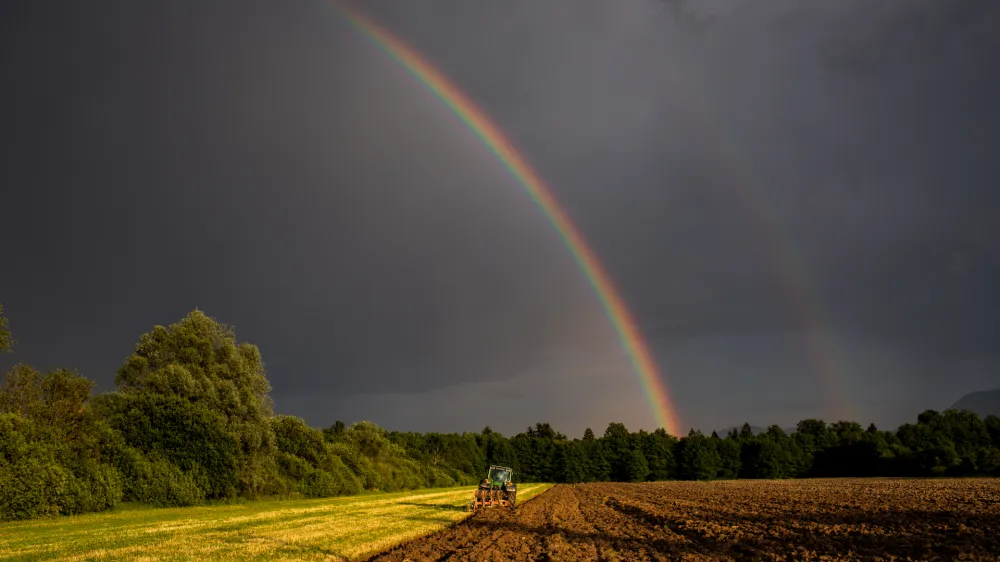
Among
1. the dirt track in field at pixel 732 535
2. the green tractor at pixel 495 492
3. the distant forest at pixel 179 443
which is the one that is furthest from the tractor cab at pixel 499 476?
the distant forest at pixel 179 443

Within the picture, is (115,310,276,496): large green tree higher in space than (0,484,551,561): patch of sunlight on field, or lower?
higher

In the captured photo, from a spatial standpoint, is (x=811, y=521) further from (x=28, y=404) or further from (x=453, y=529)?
(x=28, y=404)

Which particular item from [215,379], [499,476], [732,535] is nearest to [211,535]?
[732,535]

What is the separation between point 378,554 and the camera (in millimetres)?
19734

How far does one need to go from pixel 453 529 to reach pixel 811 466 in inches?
5512

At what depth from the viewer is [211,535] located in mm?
23156

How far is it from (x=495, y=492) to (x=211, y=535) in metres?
21.7

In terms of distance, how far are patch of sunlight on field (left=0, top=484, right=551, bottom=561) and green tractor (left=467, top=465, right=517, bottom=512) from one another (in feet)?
17.1

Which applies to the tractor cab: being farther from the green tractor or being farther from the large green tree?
the large green tree

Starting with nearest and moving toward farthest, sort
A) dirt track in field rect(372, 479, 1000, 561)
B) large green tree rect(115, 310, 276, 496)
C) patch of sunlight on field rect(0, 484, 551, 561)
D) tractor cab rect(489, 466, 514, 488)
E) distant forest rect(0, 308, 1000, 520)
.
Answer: patch of sunlight on field rect(0, 484, 551, 561) < dirt track in field rect(372, 479, 1000, 561) < distant forest rect(0, 308, 1000, 520) < tractor cab rect(489, 466, 514, 488) < large green tree rect(115, 310, 276, 496)

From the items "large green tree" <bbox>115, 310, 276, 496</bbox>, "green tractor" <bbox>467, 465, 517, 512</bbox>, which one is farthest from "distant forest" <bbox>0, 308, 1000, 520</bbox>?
"green tractor" <bbox>467, 465, 517, 512</bbox>

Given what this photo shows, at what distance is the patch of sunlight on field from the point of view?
59.9ft

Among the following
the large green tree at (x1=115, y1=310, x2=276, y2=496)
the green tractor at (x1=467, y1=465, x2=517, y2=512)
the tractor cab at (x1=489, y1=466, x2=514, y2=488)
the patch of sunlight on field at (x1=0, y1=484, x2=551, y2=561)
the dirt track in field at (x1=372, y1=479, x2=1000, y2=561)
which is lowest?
the dirt track in field at (x1=372, y1=479, x2=1000, y2=561)

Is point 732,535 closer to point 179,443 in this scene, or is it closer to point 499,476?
point 499,476
